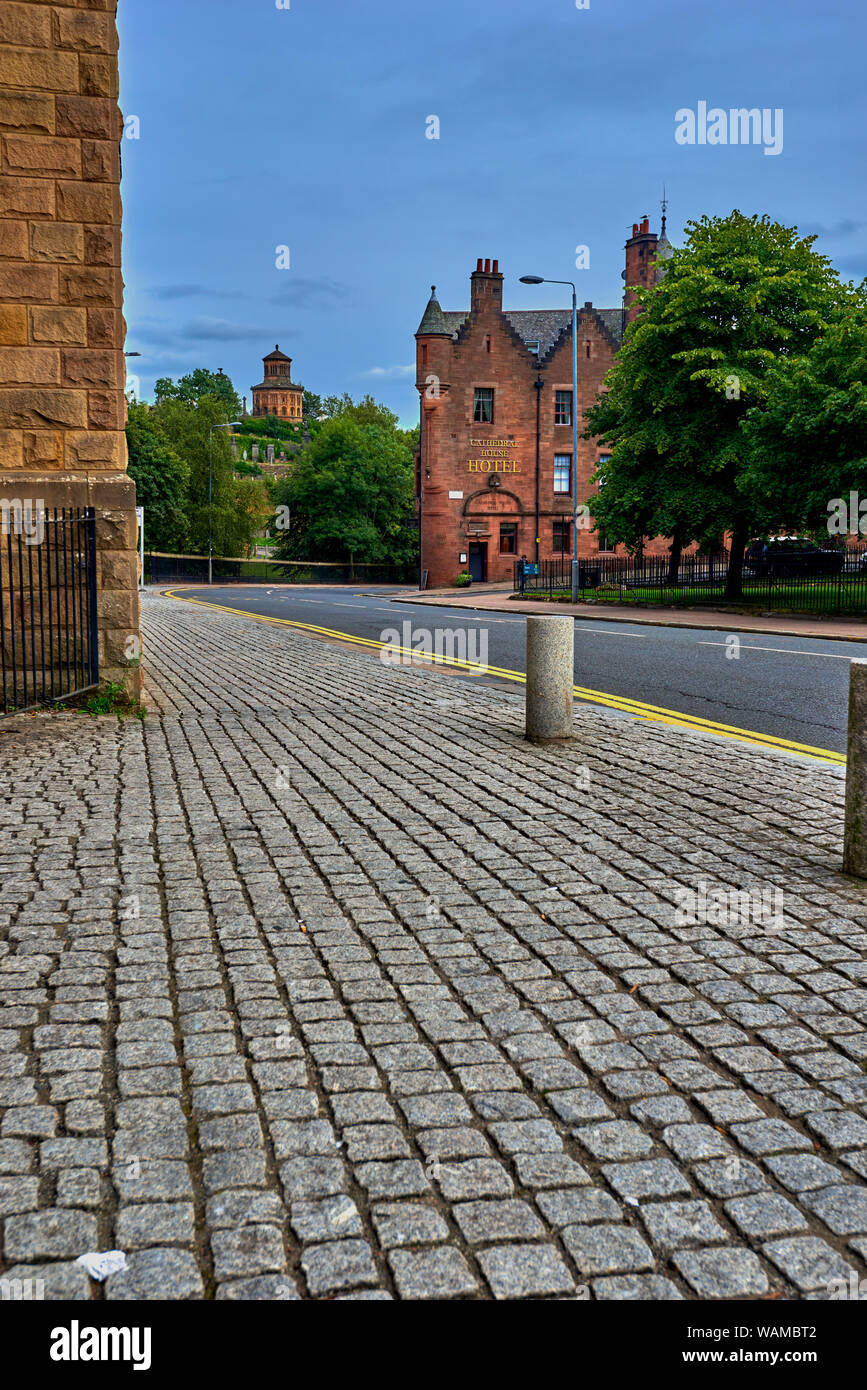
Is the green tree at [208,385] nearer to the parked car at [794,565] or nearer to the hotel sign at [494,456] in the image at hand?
the hotel sign at [494,456]

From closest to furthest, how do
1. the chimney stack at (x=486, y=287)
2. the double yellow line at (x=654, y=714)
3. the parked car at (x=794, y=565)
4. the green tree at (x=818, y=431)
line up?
the double yellow line at (x=654, y=714) → the green tree at (x=818, y=431) → the parked car at (x=794, y=565) → the chimney stack at (x=486, y=287)

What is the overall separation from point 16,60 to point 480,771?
688 cm

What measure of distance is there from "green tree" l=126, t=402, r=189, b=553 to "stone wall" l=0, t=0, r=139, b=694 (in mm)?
59043

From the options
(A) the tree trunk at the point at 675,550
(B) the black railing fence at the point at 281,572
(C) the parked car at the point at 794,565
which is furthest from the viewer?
(B) the black railing fence at the point at 281,572

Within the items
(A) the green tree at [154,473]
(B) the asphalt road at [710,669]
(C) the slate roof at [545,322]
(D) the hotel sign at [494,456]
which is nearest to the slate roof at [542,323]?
(C) the slate roof at [545,322]

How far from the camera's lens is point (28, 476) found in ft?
31.6

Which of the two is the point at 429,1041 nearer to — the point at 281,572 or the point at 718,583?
the point at 718,583

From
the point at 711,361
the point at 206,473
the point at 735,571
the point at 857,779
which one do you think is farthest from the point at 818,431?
the point at 206,473

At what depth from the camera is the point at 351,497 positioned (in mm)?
74750

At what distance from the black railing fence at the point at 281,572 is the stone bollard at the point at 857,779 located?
66511 millimetres

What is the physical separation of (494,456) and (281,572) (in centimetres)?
2158

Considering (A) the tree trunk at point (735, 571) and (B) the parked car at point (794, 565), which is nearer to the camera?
(B) the parked car at point (794, 565)

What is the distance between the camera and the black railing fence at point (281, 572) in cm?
7319
